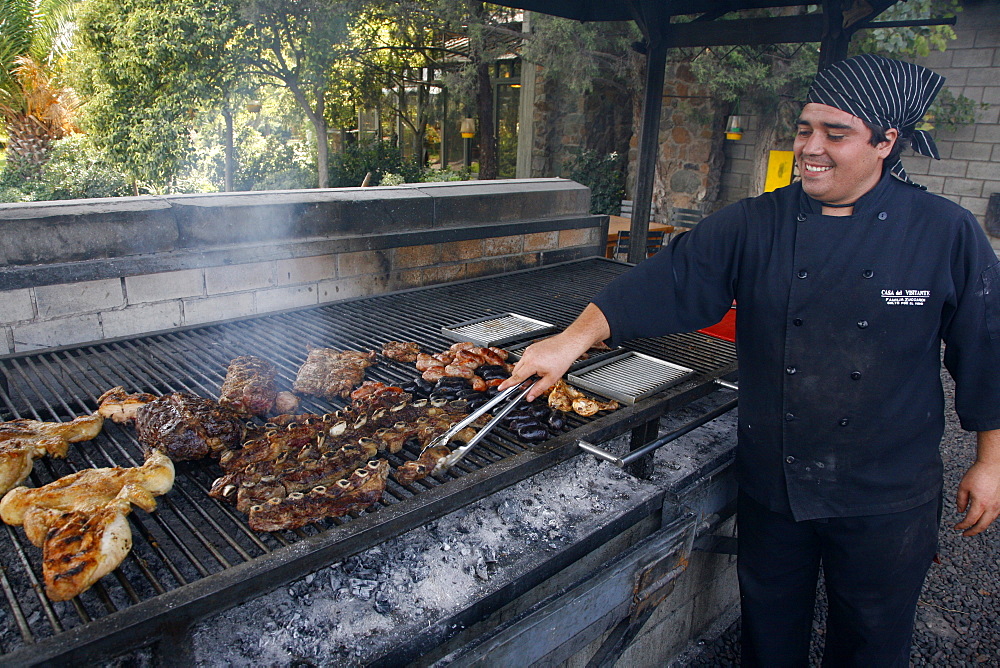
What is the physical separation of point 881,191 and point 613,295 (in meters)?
1.09

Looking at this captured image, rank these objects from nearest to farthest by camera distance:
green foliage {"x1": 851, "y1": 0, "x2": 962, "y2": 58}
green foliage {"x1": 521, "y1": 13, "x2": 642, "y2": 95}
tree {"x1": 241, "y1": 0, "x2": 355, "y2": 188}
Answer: green foliage {"x1": 851, "y1": 0, "x2": 962, "y2": 58} < green foliage {"x1": 521, "y1": 13, "x2": 642, "y2": 95} < tree {"x1": 241, "y1": 0, "x2": 355, "y2": 188}

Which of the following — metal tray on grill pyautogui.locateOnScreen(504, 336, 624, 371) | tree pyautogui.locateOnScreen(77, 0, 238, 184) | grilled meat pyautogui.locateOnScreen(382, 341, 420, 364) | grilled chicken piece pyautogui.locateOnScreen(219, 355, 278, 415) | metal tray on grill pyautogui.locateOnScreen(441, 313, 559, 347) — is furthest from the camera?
tree pyautogui.locateOnScreen(77, 0, 238, 184)

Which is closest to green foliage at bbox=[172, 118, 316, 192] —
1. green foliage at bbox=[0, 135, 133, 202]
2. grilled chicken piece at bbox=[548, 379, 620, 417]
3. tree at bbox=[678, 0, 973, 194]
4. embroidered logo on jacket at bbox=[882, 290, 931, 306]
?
green foliage at bbox=[0, 135, 133, 202]

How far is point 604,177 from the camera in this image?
1585 cm

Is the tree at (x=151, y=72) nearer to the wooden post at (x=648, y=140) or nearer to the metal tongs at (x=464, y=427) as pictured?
the wooden post at (x=648, y=140)

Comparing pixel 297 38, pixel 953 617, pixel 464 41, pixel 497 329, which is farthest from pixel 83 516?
pixel 464 41

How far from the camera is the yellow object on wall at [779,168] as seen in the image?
41.7ft

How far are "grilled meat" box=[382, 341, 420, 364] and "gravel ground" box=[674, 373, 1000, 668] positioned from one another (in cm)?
235

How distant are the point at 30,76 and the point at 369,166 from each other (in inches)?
294

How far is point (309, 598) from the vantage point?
2.27 m

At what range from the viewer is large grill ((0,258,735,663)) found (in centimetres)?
183

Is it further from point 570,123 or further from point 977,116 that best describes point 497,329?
point 570,123

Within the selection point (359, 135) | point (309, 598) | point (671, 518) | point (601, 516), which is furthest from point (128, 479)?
point (359, 135)

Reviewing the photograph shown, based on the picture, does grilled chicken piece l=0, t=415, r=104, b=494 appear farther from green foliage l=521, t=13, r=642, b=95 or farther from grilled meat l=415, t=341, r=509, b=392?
green foliage l=521, t=13, r=642, b=95
